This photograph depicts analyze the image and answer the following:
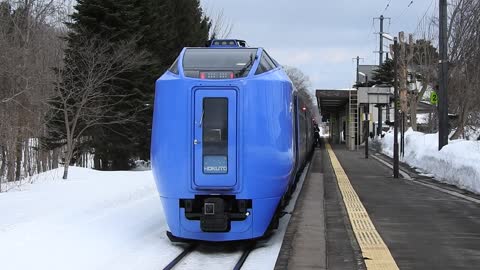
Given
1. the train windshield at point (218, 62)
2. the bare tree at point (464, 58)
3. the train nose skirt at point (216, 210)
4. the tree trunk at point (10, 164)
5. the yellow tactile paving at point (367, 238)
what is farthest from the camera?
the bare tree at point (464, 58)

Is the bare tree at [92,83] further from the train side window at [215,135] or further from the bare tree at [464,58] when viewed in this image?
the bare tree at [464,58]

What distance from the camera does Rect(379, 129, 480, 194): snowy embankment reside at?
16.6m

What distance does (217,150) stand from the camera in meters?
8.46

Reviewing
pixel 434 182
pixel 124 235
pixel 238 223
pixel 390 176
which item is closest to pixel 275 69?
pixel 238 223

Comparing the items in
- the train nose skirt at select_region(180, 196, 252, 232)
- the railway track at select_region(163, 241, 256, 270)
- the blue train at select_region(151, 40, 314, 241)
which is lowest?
the railway track at select_region(163, 241, 256, 270)

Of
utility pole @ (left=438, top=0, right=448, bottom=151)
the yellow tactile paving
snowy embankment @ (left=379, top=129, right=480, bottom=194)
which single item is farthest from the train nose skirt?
utility pole @ (left=438, top=0, right=448, bottom=151)

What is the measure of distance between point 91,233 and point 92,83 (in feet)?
43.3

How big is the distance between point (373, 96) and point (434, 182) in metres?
9.86

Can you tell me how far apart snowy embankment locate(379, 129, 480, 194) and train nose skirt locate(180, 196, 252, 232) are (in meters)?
9.49

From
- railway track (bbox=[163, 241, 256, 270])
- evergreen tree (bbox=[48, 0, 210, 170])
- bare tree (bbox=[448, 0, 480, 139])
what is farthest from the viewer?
bare tree (bbox=[448, 0, 480, 139])

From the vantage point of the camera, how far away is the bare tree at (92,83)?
22.0 meters

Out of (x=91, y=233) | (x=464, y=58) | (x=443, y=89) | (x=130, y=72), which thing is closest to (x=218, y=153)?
(x=91, y=233)

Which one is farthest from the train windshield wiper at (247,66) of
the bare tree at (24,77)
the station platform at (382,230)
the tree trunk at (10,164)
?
the tree trunk at (10,164)

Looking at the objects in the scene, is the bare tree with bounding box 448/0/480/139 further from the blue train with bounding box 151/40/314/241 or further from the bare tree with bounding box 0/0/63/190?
the blue train with bounding box 151/40/314/241
